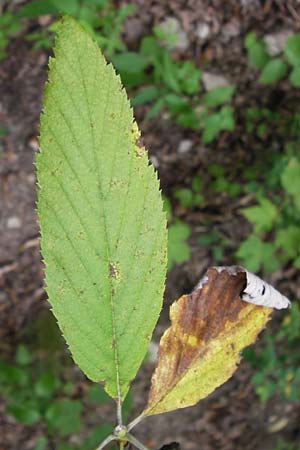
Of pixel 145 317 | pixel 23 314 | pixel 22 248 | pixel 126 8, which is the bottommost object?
pixel 23 314

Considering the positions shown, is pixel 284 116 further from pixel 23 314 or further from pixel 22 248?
pixel 23 314

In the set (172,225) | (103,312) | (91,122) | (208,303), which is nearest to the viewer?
(91,122)

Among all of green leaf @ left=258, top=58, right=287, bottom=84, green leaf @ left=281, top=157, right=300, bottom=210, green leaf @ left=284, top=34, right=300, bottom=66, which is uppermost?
green leaf @ left=284, top=34, right=300, bottom=66

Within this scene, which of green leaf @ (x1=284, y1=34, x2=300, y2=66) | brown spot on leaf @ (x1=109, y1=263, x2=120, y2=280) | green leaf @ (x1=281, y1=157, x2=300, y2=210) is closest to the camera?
brown spot on leaf @ (x1=109, y1=263, x2=120, y2=280)

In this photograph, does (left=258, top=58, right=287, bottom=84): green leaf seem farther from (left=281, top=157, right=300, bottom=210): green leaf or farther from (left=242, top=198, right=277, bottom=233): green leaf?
(left=242, top=198, right=277, bottom=233): green leaf

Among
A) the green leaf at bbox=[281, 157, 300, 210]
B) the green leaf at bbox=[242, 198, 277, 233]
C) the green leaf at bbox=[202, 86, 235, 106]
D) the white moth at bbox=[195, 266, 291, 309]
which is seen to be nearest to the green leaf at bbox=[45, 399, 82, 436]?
the green leaf at bbox=[242, 198, 277, 233]

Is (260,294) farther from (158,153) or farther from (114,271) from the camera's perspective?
(158,153)

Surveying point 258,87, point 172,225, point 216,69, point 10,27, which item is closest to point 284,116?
point 258,87
